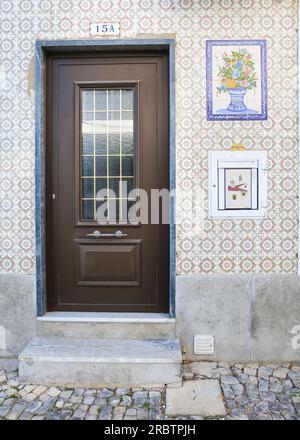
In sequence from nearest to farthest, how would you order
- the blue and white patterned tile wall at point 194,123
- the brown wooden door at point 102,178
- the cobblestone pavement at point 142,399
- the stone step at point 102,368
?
the cobblestone pavement at point 142,399
the stone step at point 102,368
the blue and white patterned tile wall at point 194,123
the brown wooden door at point 102,178

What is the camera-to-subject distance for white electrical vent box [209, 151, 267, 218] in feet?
12.0

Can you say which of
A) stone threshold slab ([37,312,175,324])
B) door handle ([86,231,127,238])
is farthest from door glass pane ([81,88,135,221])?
stone threshold slab ([37,312,175,324])

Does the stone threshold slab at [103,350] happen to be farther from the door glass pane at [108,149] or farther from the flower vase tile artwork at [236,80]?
the flower vase tile artwork at [236,80]

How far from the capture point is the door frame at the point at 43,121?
363 cm

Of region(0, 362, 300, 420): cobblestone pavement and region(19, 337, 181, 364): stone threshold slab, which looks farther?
region(19, 337, 181, 364): stone threshold slab

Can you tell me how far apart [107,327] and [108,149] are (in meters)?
1.80

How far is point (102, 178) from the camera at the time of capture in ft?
12.7

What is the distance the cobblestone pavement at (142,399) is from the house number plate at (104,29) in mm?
3306

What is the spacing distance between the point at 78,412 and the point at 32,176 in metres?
2.19

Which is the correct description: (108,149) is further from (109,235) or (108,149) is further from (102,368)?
(102,368)

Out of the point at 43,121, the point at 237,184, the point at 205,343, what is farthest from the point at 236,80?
the point at 205,343

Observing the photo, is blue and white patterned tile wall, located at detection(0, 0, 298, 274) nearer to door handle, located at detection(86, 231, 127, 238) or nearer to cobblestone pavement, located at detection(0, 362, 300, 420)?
door handle, located at detection(86, 231, 127, 238)

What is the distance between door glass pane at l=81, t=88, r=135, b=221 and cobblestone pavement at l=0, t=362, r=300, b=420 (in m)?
1.67

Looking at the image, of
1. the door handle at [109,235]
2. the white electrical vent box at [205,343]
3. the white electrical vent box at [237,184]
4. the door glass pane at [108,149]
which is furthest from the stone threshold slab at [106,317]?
the white electrical vent box at [237,184]
